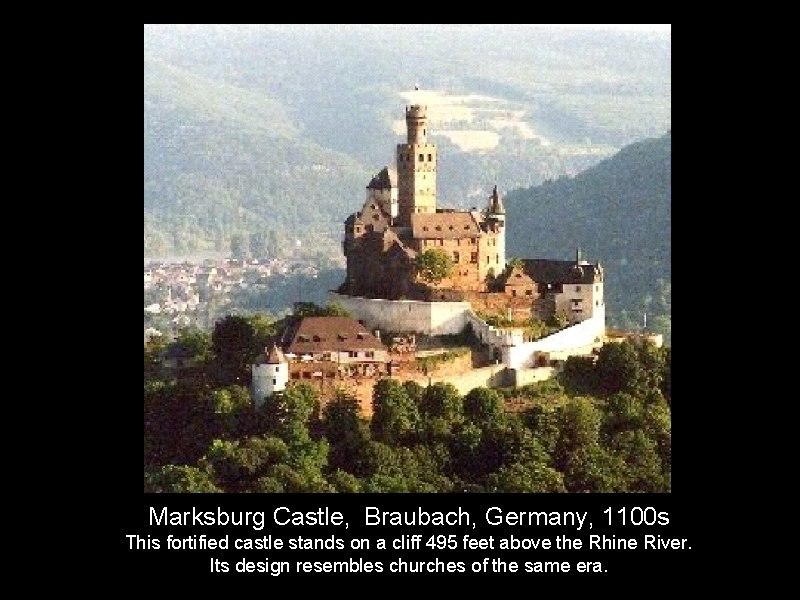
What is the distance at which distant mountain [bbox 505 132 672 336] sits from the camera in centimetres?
12656

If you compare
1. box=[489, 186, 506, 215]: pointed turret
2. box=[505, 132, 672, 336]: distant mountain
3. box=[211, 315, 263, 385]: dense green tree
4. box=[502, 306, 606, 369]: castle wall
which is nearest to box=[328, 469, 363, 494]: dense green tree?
box=[211, 315, 263, 385]: dense green tree

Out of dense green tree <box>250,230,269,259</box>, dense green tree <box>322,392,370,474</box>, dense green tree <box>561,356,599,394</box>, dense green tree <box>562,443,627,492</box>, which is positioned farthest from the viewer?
dense green tree <box>250,230,269,259</box>

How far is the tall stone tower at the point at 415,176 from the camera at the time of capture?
53.7 metres

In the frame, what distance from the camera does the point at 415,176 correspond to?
53.8m

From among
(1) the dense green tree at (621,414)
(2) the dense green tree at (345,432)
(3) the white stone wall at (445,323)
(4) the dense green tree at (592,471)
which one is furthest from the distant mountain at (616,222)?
(2) the dense green tree at (345,432)

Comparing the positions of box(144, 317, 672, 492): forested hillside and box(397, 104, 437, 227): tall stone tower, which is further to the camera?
box(397, 104, 437, 227): tall stone tower

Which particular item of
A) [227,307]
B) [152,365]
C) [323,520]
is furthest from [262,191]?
[323,520]

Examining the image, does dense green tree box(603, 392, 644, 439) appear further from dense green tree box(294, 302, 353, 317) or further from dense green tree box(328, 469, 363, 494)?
dense green tree box(328, 469, 363, 494)

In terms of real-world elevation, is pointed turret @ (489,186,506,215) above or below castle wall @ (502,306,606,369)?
above

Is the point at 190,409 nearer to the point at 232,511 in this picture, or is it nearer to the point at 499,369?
the point at 499,369

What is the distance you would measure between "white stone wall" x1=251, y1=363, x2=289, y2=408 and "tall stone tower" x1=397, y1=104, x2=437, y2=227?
7.36m

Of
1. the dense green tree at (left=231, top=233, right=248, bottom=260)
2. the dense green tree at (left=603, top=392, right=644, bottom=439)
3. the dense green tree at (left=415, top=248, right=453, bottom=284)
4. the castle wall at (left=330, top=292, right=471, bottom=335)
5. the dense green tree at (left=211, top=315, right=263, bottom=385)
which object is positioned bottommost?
the dense green tree at (left=603, top=392, right=644, bottom=439)

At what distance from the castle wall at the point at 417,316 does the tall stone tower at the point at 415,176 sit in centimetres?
286
